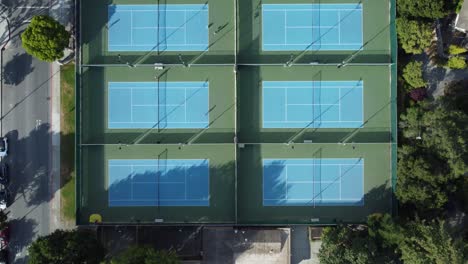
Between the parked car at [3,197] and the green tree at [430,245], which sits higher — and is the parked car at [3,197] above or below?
above

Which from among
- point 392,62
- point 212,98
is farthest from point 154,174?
point 392,62

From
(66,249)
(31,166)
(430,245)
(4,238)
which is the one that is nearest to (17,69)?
(31,166)

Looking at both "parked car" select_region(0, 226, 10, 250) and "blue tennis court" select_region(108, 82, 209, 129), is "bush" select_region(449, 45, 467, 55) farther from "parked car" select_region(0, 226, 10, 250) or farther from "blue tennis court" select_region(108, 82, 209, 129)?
"parked car" select_region(0, 226, 10, 250)

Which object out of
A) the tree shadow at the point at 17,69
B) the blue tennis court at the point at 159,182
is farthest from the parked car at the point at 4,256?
the tree shadow at the point at 17,69

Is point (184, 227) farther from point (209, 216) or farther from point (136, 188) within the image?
point (136, 188)

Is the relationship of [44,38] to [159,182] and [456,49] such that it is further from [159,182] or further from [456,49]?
[456,49]

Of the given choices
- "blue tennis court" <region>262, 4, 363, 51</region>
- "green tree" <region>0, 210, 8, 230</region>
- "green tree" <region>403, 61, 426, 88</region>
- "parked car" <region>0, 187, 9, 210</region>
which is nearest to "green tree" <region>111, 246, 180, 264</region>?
"green tree" <region>0, 210, 8, 230</region>

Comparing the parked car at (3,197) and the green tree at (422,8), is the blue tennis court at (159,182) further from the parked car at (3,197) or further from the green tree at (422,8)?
the green tree at (422,8)
